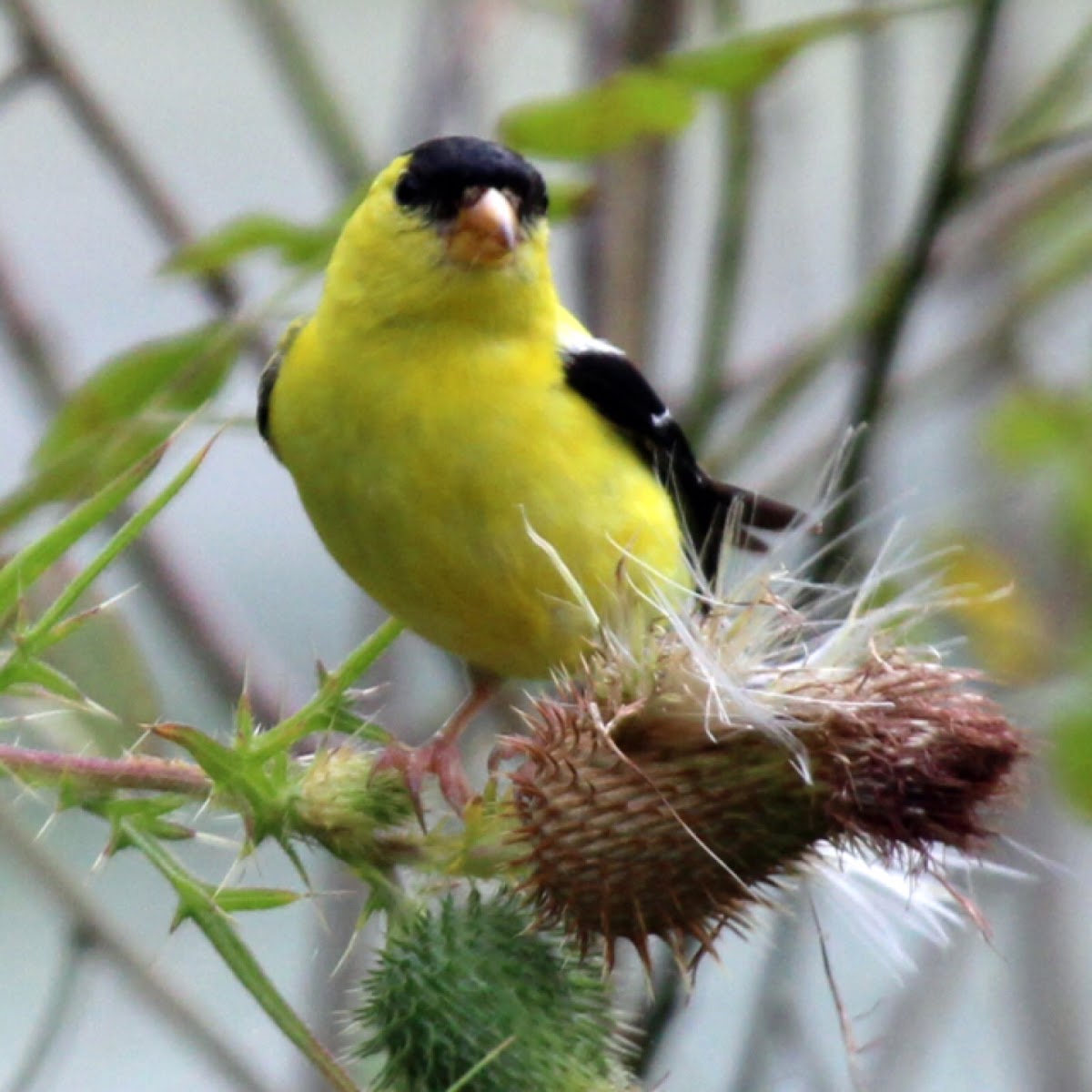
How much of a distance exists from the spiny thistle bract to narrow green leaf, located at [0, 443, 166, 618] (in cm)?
49

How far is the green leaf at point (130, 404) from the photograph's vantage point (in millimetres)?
1709

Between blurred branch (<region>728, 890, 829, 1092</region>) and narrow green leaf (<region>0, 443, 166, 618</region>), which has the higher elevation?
narrow green leaf (<region>0, 443, 166, 618</region>)

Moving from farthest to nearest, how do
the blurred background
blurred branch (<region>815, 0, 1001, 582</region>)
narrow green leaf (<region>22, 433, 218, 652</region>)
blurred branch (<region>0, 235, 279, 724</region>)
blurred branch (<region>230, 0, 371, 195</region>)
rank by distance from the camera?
blurred branch (<region>230, 0, 371, 195</region>)
blurred branch (<region>0, 235, 279, 724</region>)
blurred branch (<region>815, 0, 1001, 582</region>)
the blurred background
narrow green leaf (<region>22, 433, 218, 652</region>)

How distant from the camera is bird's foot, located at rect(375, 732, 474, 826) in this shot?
1.69 meters

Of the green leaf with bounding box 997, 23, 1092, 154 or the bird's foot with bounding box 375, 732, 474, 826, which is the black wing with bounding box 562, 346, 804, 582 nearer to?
the bird's foot with bounding box 375, 732, 474, 826

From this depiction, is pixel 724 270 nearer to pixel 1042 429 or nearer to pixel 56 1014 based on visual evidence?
pixel 1042 429

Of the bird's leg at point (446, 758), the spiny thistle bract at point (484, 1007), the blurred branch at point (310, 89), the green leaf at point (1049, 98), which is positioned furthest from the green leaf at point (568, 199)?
the spiny thistle bract at point (484, 1007)

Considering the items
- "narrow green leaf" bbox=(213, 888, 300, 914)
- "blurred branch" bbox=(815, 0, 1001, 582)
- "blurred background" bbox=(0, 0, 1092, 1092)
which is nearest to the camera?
"narrow green leaf" bbox=(213, 888, 300, 914)

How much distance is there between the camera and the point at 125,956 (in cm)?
190

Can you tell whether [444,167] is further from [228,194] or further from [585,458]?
[228,194]

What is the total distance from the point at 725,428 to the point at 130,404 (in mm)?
1921


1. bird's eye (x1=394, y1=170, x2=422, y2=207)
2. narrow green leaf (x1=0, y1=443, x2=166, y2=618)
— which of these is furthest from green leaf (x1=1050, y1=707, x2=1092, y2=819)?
narrow green leaf (x1=0, y1=443, x2=166, y2=618)

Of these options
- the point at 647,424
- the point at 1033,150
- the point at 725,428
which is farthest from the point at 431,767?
the point at 725,428

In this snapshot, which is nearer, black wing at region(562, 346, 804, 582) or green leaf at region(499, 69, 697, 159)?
green leaf at region(499, 69, 697, 159)
